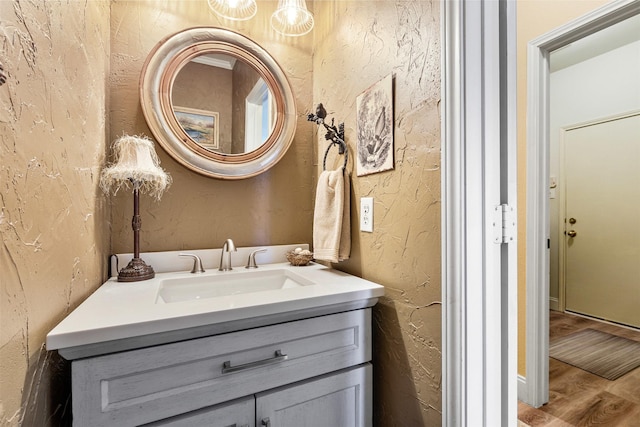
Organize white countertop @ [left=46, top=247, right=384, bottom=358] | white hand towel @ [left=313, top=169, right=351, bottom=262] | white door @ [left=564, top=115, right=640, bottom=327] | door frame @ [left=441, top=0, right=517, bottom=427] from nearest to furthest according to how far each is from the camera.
A: white countertop @ [left=46, top=247, right=384, bottom=358], door frame @ [left=441, top=0, right=517, bottom=427], white hand towel @ [left=313, top=169, right=351, bottom=262], white door @ [left=564, top=115, right=640, bottom=327]

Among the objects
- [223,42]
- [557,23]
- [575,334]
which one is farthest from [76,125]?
[575,334]

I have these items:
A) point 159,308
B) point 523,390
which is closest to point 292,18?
point 159,308

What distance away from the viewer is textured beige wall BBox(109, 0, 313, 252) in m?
1.19

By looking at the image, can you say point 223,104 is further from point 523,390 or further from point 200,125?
point 523,390

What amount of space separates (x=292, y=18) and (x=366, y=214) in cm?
106

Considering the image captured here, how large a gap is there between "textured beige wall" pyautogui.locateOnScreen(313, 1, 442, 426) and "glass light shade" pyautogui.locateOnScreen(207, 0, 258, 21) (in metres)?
0.51

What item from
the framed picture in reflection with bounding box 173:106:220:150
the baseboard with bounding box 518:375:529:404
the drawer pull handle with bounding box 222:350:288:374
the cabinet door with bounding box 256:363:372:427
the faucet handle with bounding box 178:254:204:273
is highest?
the framed picture in reflection with bounding box 173:106:220:150

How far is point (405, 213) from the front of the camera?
0.93m

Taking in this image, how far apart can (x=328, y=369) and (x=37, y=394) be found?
0.69m

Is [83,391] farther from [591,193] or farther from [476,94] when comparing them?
[591,193]

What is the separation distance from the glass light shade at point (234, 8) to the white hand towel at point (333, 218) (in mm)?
869

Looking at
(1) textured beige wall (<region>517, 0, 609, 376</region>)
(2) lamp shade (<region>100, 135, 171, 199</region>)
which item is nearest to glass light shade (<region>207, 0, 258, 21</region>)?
(2) lamp shade (<region>100, 135, 171, 199</region>)

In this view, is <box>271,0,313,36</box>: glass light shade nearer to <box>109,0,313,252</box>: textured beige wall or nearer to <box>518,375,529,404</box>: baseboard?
<box>109,0,313,252</box>: textured beige wall

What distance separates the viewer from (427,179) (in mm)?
843
